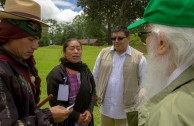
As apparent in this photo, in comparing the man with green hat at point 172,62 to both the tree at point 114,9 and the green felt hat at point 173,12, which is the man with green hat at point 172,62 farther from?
the tree at point 114,9

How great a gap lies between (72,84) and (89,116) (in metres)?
0.52

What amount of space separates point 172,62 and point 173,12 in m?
0.26

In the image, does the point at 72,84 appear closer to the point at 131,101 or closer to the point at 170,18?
the point at 131,101

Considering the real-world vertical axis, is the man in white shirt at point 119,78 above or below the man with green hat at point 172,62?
below

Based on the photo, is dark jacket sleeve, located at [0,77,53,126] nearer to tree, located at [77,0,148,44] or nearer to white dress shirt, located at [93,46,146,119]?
white dress shirt, located at [93,46,146,119]

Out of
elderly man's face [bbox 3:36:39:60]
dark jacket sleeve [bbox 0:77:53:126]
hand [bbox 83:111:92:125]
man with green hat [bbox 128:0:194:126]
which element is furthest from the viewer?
hand [bbox 83:111:92:125]

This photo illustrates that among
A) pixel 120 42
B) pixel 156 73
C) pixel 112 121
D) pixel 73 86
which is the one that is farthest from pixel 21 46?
pixel 112 121

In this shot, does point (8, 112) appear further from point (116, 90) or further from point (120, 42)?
point (120, 42)

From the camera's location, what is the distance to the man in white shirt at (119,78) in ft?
13.6

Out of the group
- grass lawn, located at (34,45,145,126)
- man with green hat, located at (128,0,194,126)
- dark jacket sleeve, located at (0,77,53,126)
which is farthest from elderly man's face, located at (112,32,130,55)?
man with green hat, located at (128,0,194,126)

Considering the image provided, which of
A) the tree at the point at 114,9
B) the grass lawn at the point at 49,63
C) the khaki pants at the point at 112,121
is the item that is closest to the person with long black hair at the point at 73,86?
the grass lawn at the point at 49,63

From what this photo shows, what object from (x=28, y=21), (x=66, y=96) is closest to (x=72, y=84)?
(x=66, y=96)

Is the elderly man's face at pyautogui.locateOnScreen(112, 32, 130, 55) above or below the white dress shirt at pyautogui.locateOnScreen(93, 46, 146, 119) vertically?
above

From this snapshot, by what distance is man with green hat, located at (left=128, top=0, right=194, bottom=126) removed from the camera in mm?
1060
